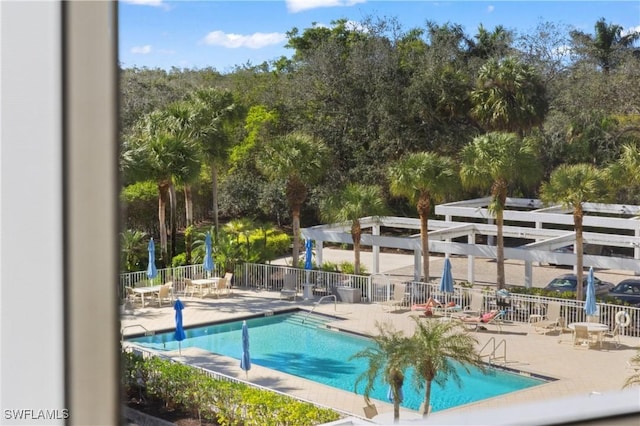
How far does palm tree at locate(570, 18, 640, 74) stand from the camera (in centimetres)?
2070

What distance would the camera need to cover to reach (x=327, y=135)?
18.4 m

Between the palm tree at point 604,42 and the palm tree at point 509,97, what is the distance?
5548 mm

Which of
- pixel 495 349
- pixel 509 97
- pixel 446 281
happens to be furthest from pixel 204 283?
pixel 509 97

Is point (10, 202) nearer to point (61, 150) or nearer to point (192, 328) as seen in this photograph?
point (61, 150)

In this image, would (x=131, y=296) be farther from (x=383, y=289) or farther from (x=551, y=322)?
(x=551, y=322)

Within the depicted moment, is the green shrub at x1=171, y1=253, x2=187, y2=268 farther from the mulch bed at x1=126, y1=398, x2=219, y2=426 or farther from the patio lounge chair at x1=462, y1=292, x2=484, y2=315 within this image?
the mulch bed at x1=126, y1=398, x2=219, y2=426

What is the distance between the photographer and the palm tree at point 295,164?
1253 centimetres

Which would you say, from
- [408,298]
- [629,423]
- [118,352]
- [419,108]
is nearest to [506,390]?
[408,298]

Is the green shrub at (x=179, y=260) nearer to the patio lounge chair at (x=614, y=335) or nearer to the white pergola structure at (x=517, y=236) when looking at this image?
the white pergola structure at (x=517, y=236)

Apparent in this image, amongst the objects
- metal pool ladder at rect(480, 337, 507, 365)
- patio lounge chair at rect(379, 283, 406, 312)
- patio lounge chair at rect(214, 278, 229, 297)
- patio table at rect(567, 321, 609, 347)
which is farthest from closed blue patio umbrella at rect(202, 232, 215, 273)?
patio table at rect(567, 321, 609, 347)

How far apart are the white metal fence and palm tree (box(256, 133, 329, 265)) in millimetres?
675

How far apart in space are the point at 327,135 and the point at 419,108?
219cm

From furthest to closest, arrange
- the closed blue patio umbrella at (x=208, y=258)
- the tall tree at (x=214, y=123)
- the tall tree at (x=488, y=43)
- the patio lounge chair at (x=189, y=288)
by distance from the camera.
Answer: the tall tree at (x=488, y=43) → the tall tree at (x=214, y=123) → the closed blue patio umbrella at (x=208, y=258) → the patio lounge chair at (x=189, y=288)
